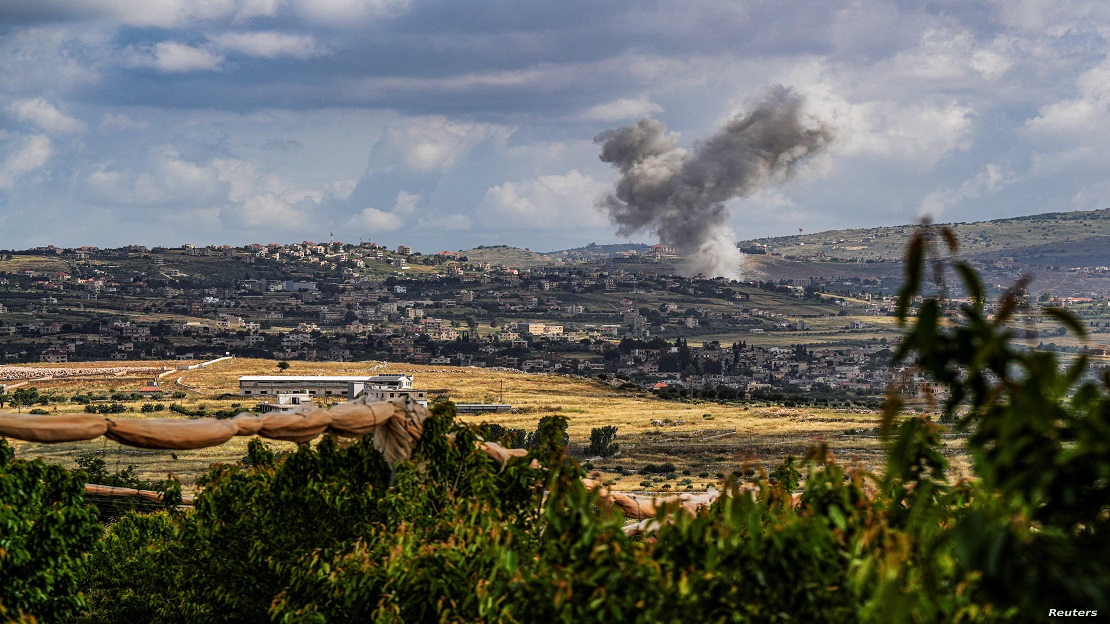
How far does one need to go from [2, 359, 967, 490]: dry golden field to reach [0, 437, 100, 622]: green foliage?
24.0m

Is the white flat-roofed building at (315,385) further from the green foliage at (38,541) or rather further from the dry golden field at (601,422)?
the green foliage at (38,541)

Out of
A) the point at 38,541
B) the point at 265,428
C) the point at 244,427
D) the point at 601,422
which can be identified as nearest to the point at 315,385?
the point at 601,422

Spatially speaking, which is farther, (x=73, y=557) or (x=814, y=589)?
(x=73, y=557)

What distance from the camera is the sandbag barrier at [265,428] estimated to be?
24.3 ft

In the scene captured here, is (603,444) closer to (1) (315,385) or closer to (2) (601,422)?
(2) (601,422)

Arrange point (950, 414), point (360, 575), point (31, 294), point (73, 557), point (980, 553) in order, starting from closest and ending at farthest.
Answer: point (980, 553) < point (950, 414) < point (360, 575) < point (73, 557) < point (31, 294)

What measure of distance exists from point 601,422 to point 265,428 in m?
75.1

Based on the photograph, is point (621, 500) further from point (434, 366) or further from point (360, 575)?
point (434, 366)

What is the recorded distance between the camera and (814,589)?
15.2 ft

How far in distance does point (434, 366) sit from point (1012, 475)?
455 ft

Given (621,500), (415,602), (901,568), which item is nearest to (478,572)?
(415,602)

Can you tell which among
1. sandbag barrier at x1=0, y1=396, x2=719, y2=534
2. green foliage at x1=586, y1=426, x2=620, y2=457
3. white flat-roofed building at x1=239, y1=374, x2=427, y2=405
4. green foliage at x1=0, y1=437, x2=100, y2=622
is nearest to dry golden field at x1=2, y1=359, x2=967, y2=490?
green foliage at x1=586, y1=426, x2=620, y2=457

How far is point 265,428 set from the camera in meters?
8.23

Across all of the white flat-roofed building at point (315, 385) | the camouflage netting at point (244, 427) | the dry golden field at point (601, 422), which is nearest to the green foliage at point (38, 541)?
the camouflage netting at point (244, 427)
